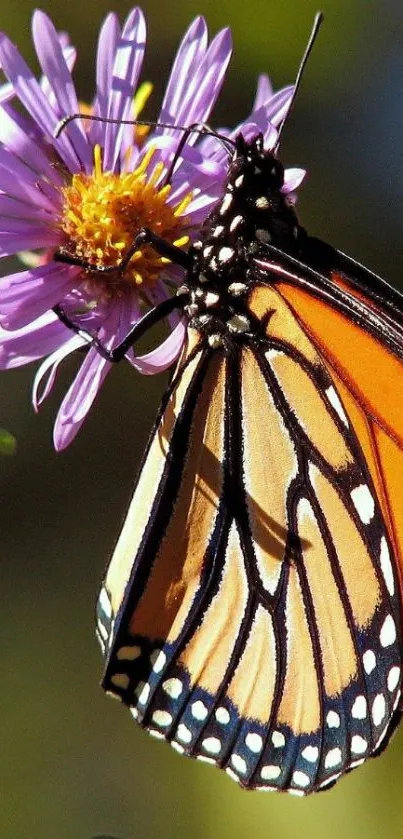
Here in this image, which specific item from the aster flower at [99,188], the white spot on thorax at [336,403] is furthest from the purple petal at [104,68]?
the white spot on thorax at [336,403]

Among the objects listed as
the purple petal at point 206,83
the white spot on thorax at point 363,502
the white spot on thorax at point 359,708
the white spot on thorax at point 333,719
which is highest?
the purple petal at point 206,83

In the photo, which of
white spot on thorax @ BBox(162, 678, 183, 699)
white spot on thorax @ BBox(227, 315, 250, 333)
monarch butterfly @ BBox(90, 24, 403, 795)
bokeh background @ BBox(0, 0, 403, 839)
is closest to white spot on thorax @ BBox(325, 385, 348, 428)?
monarch butterfly @ BBox(90, 24, 403, 795)

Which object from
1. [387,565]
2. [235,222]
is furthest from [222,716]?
[235,222]

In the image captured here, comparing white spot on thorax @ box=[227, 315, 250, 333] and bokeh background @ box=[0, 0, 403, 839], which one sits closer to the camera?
white spot on thorax @ box=[227, 315, 250, 333]

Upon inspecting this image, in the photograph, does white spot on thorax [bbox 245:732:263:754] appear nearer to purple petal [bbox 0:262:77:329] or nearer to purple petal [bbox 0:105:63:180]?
purple petal [bbox 0:262:77:329]

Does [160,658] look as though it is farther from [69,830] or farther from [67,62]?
[69,830]

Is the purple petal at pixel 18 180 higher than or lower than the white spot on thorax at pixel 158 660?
higher

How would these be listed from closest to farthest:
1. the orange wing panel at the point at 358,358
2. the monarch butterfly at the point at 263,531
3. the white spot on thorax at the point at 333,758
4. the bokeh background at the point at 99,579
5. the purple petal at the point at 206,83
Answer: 1. the orange wing panel at the point at 358,358
2. the monarch butterfly at the point at 263,531
3. the white spot on thorax at the point at 333,758
4. the purple petal at the point at 206,83
5. the bokeh background at the point at 99,579

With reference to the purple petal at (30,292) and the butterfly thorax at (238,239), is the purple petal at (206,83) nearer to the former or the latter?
the butterfly thorax at (238,239)
